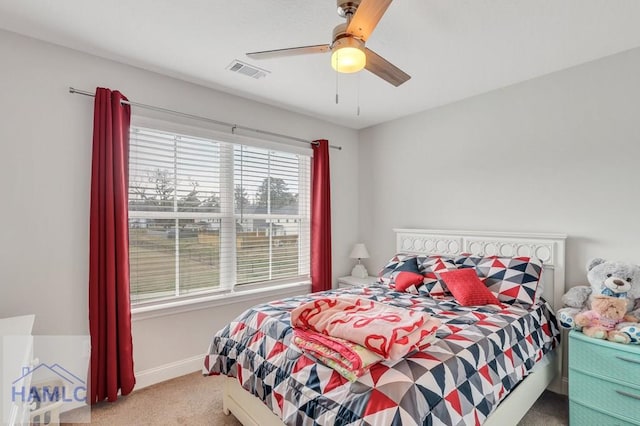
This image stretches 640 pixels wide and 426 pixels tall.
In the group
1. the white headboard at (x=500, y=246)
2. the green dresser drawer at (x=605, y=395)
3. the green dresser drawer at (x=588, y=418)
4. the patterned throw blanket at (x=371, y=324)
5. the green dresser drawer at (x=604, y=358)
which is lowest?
the green dresser drawer at (x=588, y=418)

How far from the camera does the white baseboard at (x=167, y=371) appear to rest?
8.18ft

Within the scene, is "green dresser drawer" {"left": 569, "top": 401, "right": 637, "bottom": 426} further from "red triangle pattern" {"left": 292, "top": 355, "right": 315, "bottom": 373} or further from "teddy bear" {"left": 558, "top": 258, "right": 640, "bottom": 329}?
"red triangle pattern" {"left": 292, "top": 355, "right": 315, "bottom": 373}

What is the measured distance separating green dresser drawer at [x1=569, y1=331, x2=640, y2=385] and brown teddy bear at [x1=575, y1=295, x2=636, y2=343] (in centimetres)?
5

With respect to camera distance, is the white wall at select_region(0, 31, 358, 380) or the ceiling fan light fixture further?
the white wall at select_region(0, 31, 358, 380)

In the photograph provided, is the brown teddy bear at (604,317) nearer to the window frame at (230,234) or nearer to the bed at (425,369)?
the bed at (425,369)

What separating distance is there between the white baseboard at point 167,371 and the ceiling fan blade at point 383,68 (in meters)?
2.73

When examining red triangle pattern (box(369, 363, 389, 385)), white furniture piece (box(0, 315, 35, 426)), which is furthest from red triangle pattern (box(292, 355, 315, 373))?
white furniture piece (box(0, 315, 35, 426))

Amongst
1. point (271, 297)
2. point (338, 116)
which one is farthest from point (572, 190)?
point (271, 297)

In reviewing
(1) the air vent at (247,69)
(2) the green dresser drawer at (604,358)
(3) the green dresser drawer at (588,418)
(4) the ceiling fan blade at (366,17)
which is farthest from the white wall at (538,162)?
(4) the ceiling fan blade at (366,17)

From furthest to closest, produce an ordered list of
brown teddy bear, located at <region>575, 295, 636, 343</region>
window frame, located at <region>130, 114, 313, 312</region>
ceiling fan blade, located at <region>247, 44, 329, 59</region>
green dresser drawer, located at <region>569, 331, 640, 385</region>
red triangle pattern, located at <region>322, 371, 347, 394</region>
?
window frame, located at <region>130, 114, 313, 312</region>, brown teddy bear, located at <region>575, 295, 636, 343</region>, green dresser drawer, located at <region>569, 331, 640, 385</region>, ceiling fan blade, located at <region>247, 44, 329, 59</region>, red triangle pattern, located at <region>322, 371, 347, 394</region>

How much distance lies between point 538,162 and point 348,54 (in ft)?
6.82

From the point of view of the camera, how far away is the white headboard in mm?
2484

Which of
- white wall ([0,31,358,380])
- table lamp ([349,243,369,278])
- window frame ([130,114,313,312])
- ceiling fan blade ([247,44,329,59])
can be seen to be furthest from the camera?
table lamp ([349,243,369,278])

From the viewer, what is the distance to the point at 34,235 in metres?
2.11
